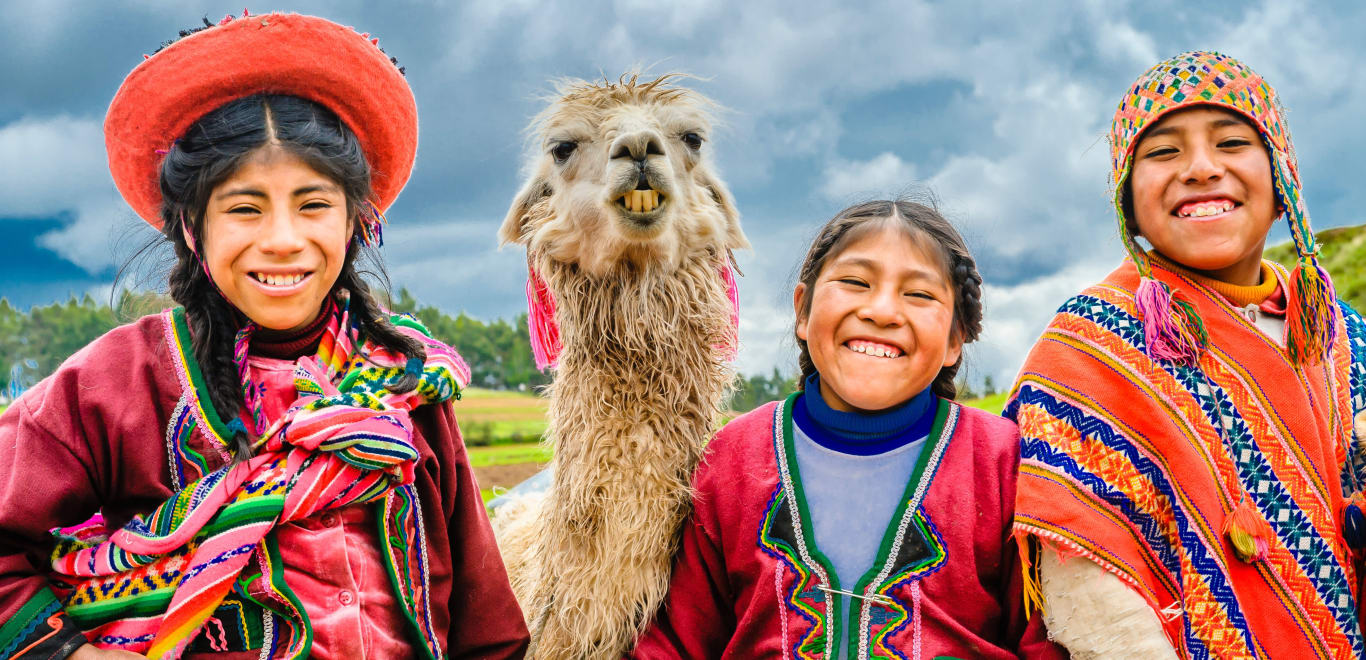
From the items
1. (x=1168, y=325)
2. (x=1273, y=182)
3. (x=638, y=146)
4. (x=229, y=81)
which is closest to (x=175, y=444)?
(x=229, y=81)

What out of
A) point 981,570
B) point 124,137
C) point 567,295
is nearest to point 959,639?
point 981,570

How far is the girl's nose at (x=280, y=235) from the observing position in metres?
2.19

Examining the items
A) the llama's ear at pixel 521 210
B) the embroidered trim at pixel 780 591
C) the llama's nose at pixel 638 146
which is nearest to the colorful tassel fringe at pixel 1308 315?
the embroidered trim at pixel 780 591

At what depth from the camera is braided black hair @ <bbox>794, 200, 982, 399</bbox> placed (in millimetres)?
2639

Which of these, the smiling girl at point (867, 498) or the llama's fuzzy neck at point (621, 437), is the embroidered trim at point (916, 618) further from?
the llama's fuzzy neck at point (621, 437)

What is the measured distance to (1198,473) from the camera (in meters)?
2.45

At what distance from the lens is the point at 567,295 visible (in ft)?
9.65

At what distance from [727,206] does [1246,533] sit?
170 cm

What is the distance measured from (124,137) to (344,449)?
90 cm

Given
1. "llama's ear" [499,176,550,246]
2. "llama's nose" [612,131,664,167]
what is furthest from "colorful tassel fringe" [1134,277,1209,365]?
"llama's ear" [499,176,550,246]

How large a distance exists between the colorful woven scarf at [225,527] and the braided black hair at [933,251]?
3.85 feet

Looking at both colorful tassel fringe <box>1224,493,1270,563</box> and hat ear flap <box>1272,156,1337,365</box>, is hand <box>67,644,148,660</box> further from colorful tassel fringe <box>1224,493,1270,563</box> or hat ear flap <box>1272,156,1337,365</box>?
hat ear flap <box>1272,156,1337,365</box>

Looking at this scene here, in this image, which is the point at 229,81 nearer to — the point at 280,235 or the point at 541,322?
the point at 280,235

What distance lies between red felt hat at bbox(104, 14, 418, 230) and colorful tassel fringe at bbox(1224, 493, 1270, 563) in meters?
2.30
